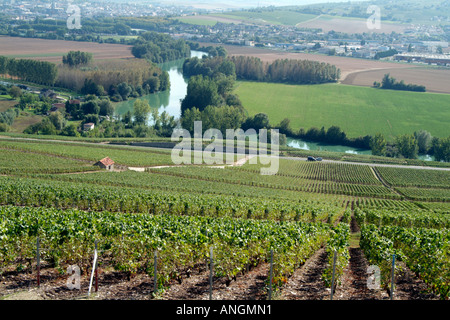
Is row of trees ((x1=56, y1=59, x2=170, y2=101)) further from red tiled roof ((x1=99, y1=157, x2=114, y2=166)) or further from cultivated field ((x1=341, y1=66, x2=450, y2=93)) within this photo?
red tiled roof ((x1=99, y1=157, x2=114, y2=166))

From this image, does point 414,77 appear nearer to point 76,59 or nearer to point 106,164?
point 76,59

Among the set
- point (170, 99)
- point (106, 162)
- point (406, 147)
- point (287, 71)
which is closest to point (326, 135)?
point (406, 147)

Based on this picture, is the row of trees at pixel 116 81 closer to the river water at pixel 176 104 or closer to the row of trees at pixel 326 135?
the river water at pixel 176 104

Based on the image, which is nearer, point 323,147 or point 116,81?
point 323,147

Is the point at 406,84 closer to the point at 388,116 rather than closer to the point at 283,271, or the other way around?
the point at 388,116

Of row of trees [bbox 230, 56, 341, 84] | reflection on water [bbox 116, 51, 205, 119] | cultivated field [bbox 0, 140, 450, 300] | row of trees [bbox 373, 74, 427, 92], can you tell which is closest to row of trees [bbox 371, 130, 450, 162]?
reflection on water [bbox 116, 51, 205, 119]

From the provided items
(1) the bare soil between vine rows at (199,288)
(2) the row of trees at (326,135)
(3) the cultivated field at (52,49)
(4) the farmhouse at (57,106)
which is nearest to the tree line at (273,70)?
(3) the cultivated field at (52,49)

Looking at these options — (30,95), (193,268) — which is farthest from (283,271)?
(30,95)
